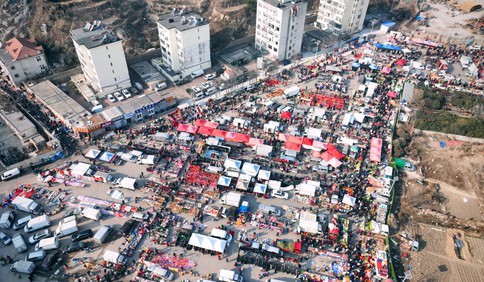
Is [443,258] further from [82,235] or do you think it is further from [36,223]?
[36,223]

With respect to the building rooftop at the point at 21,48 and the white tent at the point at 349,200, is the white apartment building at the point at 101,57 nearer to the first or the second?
the building rooftop at the point at 21,48

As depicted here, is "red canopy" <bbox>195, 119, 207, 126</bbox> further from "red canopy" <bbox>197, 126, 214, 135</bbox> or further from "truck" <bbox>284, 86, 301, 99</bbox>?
"truck" <bbox>284, 86, 301, 99</bbox>

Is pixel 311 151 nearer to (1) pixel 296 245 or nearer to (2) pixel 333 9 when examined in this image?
(1) pixel 296 245

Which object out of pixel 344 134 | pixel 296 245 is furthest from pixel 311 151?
pixel 296 245

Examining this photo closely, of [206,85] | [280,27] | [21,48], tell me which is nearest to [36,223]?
[206,85]

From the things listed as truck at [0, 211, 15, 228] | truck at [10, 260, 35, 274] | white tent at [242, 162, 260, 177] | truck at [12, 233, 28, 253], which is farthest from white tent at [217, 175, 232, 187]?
truck at [0, 211, 15, 228]

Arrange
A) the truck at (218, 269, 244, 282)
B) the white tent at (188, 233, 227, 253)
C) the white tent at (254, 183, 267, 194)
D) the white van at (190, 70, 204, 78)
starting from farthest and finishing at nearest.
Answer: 1. the white van at (190, 70, 204, 78)
2. the white tent at (254, 183, 267, 194)
3. the white tent at (188, 233, 227, 253)
4. the truck at (218, 269, 244, 282)
